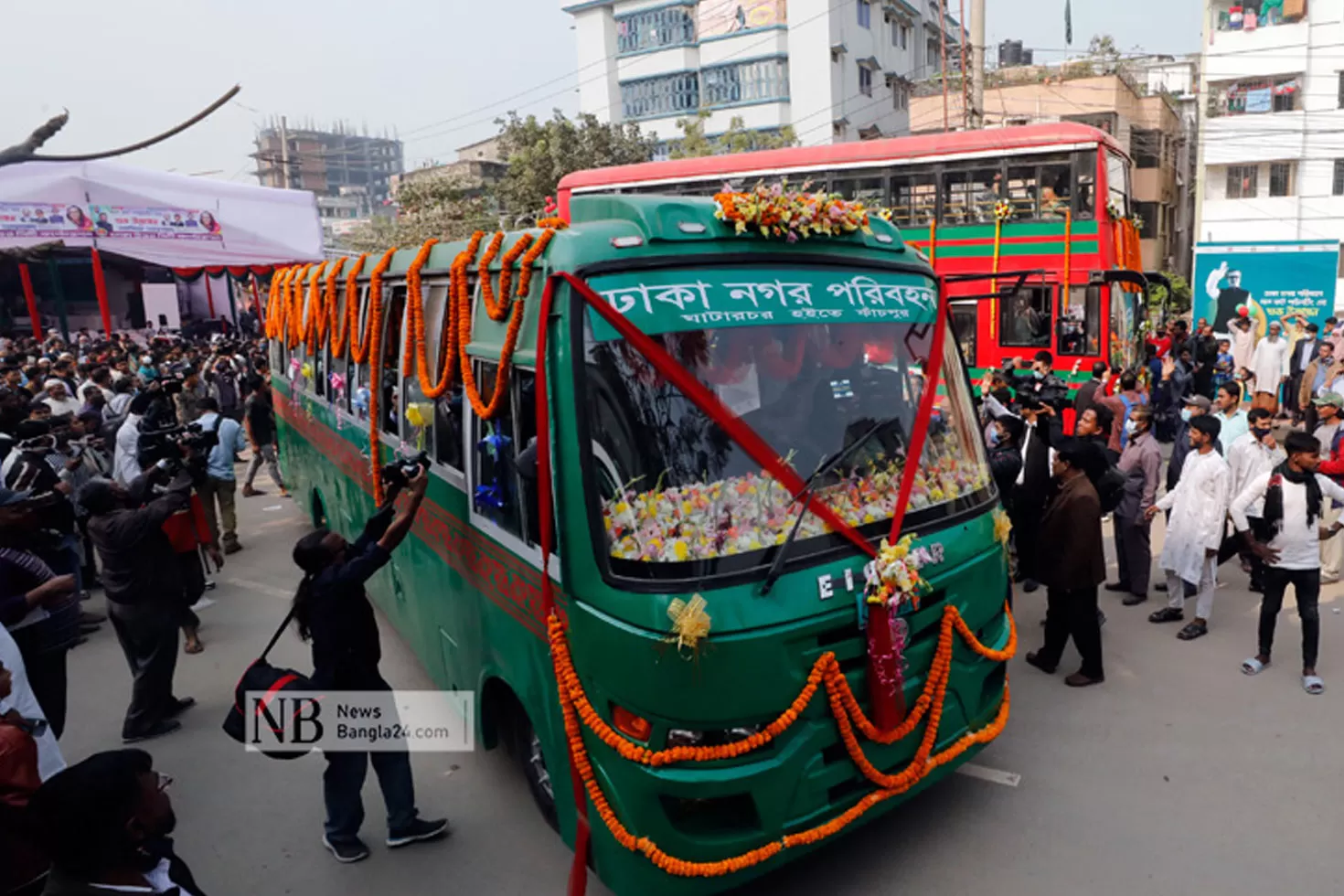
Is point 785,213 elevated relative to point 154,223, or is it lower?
lower

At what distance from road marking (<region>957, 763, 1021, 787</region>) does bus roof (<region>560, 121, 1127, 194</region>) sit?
31.3 ft

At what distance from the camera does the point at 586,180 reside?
16.0 meters

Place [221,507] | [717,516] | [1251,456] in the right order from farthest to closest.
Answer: [221,507], [1251,456], [717,516]

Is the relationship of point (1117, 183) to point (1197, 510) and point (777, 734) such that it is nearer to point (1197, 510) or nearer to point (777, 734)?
point (1197, 510)

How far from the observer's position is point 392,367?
5.58m

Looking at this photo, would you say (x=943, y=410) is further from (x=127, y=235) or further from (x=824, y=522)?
(x=127, y=235)

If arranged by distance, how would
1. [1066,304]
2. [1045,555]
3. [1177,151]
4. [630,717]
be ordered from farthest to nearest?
1. [1177,151]
2. [1066,304]
3. [1045,555]
4. [630,717]

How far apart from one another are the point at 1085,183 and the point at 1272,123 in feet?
76.5

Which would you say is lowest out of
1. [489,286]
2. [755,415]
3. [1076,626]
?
[1076,626]

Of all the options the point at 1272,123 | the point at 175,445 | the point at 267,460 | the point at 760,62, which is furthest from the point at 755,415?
the point at 760,62

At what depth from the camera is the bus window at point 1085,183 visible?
12070 mm

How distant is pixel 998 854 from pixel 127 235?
69.9ft

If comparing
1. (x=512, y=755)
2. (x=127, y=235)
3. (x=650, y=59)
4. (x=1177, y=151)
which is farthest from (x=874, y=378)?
(x=650, y=59)

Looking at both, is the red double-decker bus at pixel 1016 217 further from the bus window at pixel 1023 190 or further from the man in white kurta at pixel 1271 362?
the man in white kurta at pixel 1271 362
